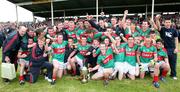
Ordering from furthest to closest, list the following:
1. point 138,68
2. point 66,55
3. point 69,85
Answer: point 66,55 < point 138,68 < point 69,85

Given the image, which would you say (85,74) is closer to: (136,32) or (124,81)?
(124,81)

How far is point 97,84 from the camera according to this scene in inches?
236

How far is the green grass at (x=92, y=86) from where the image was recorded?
559 centimetres

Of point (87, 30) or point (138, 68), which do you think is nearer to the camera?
point (138, 68)

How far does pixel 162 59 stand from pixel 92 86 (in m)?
2.28

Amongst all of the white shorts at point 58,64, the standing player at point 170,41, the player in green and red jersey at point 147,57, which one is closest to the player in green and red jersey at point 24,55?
the white shorts at point 58,64

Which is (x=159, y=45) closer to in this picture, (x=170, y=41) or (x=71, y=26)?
(x=170, y=41)

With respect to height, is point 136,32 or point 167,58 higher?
point 136,32

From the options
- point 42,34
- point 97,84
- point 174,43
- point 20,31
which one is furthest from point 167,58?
point 20,31

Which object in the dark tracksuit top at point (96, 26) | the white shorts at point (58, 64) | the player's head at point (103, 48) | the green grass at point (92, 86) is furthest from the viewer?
the dark tracksuit top at point (96, 26)

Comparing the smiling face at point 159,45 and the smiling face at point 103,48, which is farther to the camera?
the smiling face at point 159,45

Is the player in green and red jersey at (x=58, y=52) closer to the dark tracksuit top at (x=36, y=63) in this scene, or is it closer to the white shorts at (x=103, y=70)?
the dark tracksuit top at (x=36, y=63)

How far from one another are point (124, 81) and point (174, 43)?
190cm

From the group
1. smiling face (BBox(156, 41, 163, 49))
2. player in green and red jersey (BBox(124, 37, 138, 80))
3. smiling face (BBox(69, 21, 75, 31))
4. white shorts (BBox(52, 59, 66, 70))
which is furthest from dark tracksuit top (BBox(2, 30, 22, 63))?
smiling face (BBox(156, 41, 163, 49))
